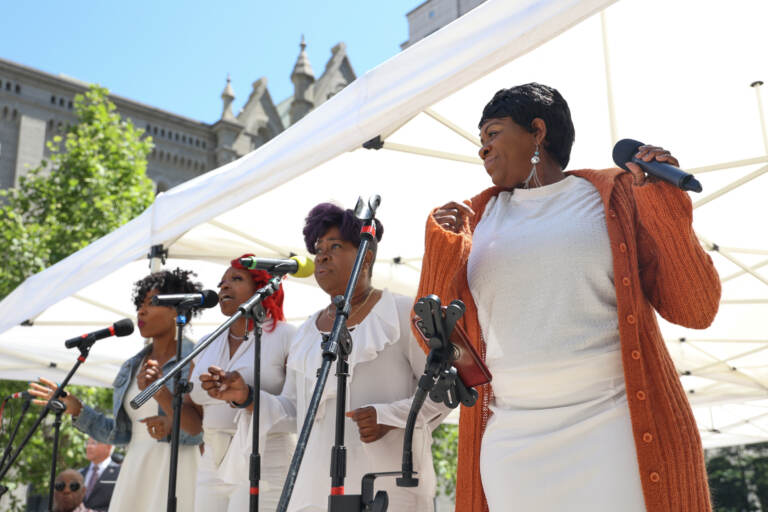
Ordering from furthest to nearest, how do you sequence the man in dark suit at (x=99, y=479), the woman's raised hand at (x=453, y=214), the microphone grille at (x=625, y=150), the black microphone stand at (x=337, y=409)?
the man in dark suit at (x=99, y=479), the woman's raised hand at (x=453, y=214), the black microphone stand at (x=337, y=409), the microphone grille at (x=625, y=150)

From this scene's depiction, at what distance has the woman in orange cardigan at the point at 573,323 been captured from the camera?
5.83 ft

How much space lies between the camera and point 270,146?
364cm

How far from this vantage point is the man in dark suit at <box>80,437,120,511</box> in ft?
21.7

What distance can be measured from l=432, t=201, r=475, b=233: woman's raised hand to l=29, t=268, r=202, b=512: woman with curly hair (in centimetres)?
217

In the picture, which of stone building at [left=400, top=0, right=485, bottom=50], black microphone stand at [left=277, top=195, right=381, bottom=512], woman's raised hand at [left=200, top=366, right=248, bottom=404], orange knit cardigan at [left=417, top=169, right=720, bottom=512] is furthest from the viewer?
stone building at [left=400, top=0, right=485, bottom=50]

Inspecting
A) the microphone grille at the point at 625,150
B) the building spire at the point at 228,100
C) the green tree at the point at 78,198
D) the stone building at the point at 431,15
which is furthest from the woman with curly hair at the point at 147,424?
the building spire at the point at 228,100

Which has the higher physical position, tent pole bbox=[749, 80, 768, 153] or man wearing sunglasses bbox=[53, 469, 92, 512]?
tent pole bbox=[749, 80, 768, 153]

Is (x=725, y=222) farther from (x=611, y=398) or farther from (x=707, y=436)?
(x=707, y=436)

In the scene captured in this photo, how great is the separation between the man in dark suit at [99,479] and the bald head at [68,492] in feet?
0.67

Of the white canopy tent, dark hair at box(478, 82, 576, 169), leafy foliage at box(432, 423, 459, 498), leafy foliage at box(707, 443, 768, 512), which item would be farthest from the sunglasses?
leafy foliage at box(707, 443, 768, 512)

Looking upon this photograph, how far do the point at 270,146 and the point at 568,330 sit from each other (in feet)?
7.08

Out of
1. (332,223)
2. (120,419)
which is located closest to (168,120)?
(120,419)

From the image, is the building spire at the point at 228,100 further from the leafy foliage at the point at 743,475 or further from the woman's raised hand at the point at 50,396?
the woman's raised hand at the point at 50,396

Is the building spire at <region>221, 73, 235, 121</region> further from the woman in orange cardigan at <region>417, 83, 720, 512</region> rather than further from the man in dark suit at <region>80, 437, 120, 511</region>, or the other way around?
the woman in orange cardigan at <region>417, 83, 720, 512</region>
